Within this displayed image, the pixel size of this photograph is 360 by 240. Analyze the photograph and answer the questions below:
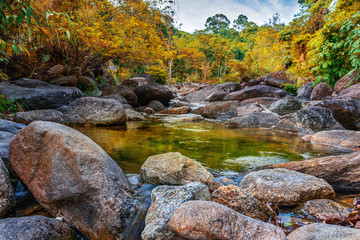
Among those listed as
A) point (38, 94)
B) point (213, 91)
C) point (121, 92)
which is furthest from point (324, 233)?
point (213, 91)

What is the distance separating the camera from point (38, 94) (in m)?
6.32

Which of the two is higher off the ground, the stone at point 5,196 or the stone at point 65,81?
the stone at point 65,81

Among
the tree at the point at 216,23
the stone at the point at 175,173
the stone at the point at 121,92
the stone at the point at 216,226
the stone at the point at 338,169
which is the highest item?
the tree at the point at 216,23

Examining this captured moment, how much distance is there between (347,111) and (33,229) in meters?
7.12

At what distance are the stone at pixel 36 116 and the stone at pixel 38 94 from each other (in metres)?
0.91

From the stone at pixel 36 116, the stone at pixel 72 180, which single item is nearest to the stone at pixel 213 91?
the stone at pixel 36 116

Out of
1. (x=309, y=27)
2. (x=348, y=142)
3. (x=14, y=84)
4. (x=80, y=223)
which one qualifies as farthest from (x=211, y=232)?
(x=309, y=27)

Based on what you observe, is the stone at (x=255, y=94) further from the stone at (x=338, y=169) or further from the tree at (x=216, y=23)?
the tree at (x=216, y=23)

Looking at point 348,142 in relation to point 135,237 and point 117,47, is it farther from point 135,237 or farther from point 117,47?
point 117,47

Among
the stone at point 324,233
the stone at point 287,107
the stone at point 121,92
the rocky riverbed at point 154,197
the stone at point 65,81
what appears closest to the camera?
the stone at point 324,233

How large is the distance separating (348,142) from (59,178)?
5047 mm

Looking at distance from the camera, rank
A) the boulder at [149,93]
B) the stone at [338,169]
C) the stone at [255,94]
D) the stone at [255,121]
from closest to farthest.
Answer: the stone at [338,169] → the stone at [255,121] → the boulder at [149,93] → the stone at [255,94]

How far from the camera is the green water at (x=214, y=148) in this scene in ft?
11.4

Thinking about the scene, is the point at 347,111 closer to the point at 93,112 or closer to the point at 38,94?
the point at 93,112
